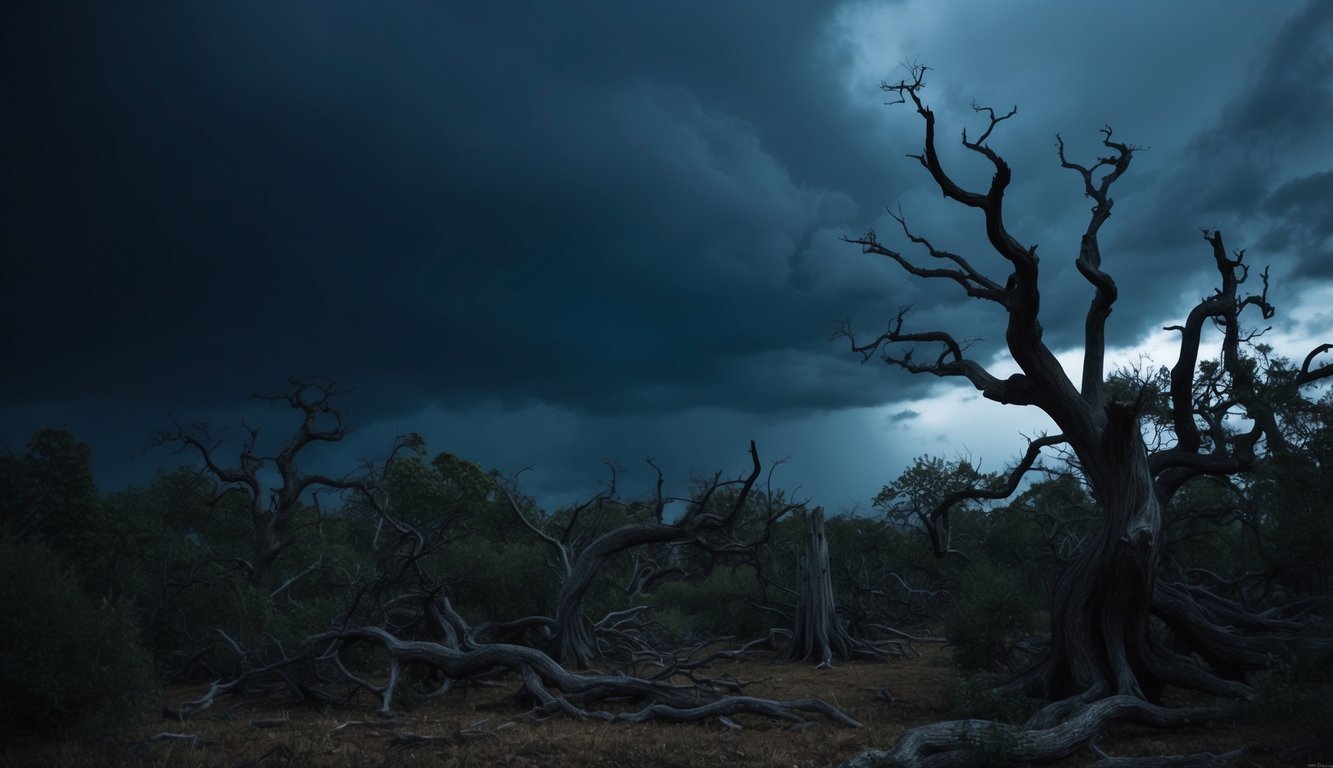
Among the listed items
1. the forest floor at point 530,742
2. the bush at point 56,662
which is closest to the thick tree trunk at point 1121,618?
the forest floor at point 530,742

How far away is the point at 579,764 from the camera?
8438 millimetres

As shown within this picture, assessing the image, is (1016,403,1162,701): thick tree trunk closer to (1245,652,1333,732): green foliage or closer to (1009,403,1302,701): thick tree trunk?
(1009,403,1302,701): thick tree trunk

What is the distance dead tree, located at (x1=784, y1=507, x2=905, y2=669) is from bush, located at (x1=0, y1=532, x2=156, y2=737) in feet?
47.7

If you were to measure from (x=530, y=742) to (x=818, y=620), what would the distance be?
40.9ft

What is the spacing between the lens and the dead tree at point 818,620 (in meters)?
20.4

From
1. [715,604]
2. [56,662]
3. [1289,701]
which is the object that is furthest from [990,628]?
[715,604]

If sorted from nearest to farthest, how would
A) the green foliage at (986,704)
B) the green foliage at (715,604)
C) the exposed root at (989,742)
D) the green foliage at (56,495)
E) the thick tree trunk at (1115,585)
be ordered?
the exposed root at (989,742)
the green foliage at (986,704)
the thick tree trunk at (1115,585)
the green foliage at (56,495)
the green foliage at (715,604)

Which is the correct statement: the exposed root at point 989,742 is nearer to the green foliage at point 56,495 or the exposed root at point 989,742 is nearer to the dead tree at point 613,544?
the dead tree at point 613,544

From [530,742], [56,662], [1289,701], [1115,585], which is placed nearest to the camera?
[1289,701]

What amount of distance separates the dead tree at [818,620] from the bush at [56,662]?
47.7 ft

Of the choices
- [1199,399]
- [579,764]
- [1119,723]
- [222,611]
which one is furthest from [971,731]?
[222,611]

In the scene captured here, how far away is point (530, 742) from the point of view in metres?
9.23

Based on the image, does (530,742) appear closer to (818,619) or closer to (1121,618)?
(1121,618)

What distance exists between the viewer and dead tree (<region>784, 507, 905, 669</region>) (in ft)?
66.8
